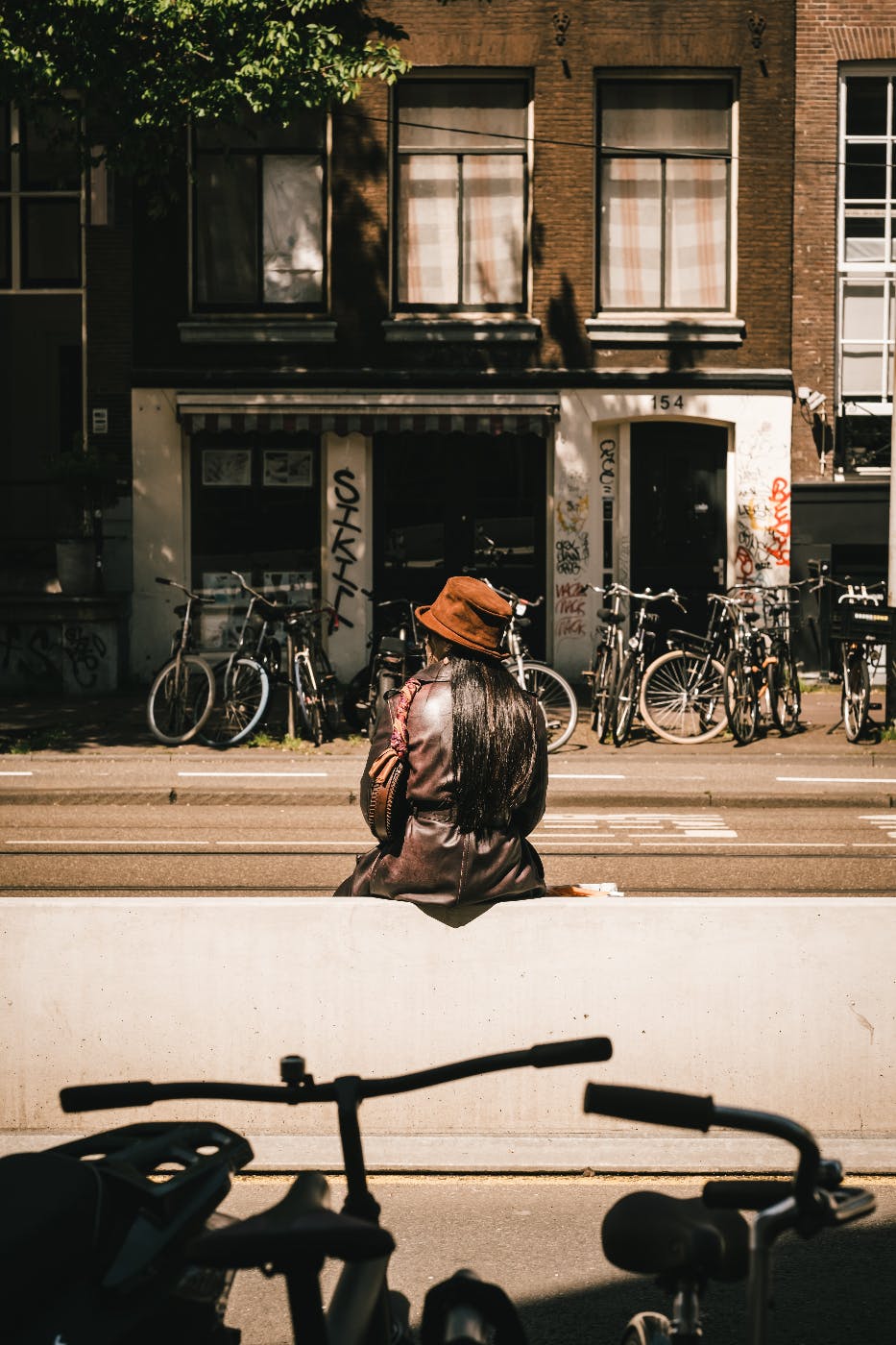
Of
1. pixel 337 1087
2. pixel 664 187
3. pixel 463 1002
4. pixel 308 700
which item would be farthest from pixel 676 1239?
pixel 664 187

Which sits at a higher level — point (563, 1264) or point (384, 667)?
point (384, 667)

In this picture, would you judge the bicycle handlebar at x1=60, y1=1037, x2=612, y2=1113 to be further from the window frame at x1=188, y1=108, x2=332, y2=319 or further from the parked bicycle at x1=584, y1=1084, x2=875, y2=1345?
the window frame at x1=188, y1=108, x2=332, y2=319

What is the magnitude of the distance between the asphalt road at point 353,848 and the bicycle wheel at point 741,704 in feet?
9.77

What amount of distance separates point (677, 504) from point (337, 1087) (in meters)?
17.9

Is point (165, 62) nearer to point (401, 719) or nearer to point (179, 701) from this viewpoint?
point (179, 701)

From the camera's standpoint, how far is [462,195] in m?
19.6

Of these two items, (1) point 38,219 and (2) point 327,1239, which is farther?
(1) point 38,219

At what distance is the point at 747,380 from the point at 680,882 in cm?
1158

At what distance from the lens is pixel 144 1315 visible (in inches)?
84.1

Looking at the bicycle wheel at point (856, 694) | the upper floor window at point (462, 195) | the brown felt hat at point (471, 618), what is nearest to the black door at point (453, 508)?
the upper floor window at point (462, 195)

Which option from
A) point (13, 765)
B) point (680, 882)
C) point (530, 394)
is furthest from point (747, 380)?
point (680, 882)

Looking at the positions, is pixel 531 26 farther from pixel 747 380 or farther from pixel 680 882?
→ pixel 680 882

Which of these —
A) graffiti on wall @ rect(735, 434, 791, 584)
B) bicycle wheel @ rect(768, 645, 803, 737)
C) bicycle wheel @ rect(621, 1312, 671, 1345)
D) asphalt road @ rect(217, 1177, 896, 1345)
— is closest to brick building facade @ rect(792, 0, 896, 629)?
graffiti on wall @ rect(735, 434, 791, 584)

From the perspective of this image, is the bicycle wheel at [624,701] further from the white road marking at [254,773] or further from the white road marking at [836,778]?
the white road marking at [254,773]
